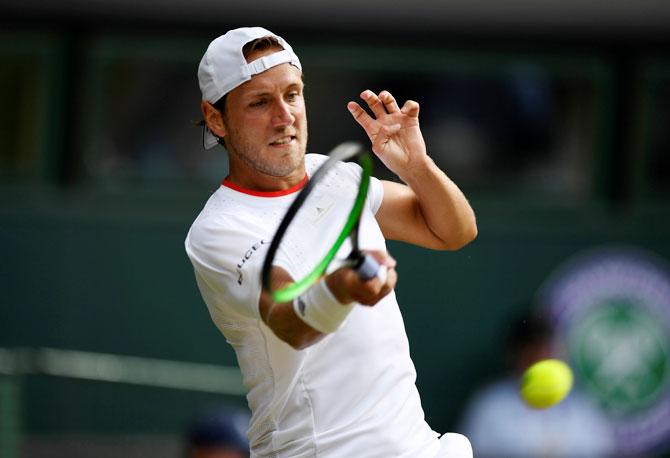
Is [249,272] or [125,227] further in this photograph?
[125,227]

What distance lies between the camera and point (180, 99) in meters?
8.64

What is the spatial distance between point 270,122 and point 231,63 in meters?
0.20

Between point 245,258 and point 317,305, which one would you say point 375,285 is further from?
point 245,258

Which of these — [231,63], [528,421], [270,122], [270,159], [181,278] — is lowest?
[528,421]

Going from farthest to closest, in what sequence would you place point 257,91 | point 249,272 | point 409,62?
point 409,62 < point 257,91 < point 249,272

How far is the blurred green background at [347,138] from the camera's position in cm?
840

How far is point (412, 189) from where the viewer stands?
406cm

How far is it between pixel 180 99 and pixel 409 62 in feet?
5.04

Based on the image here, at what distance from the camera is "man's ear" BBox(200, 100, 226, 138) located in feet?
12.9

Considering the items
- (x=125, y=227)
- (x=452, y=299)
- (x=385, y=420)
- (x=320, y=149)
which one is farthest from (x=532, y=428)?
(x=385, y=420)

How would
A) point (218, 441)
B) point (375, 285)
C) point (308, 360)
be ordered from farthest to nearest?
point (218, 441) → point (308, 360) → point (375, 285)

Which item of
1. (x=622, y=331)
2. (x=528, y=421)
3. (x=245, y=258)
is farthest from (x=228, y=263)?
(x=622, y=331)

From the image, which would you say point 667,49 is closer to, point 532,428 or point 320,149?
point 320,149

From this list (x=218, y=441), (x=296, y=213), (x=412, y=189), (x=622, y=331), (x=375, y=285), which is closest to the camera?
(x=375, y=285)
